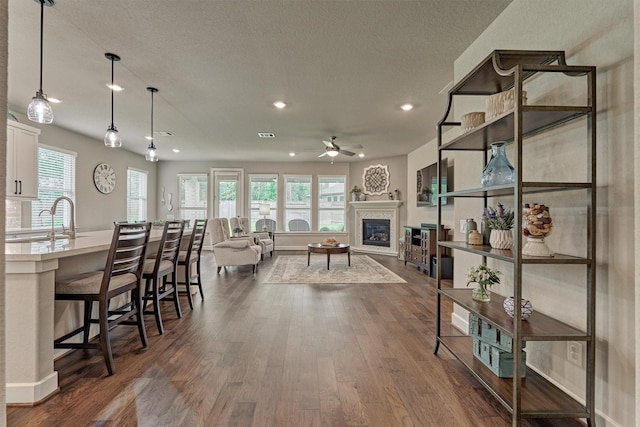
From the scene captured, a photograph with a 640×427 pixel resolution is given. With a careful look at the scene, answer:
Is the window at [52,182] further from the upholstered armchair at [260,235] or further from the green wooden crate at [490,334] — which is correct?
the green wooden crate at [490,334]

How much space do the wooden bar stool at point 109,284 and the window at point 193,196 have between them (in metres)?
6.64

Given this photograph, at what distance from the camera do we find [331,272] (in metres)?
5.59

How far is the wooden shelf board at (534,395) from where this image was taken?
1490mm

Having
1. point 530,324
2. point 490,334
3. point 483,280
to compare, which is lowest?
point 490,334

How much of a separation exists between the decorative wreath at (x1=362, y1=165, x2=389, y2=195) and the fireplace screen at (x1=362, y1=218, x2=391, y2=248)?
823mm

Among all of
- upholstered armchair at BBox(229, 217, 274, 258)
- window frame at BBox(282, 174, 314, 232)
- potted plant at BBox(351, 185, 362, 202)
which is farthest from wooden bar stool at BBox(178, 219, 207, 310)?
potted plant at BBox(351, 185, 362, 202)

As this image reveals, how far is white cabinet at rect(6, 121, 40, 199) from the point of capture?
401 cm

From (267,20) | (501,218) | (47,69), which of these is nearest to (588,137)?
(501,218)

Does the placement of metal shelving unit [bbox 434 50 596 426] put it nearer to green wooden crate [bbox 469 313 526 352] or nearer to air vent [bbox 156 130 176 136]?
green wooden crate [bbox 469 313 526 352]

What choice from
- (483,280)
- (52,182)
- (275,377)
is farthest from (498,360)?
(52,182)

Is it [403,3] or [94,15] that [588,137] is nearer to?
[403,3]

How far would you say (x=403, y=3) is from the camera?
2.12 metres

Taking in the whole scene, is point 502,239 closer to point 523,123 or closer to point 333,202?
point 523,123

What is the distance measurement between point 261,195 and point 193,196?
198 centimetres
